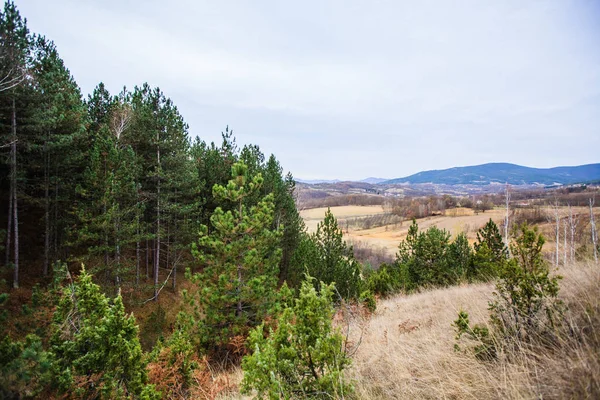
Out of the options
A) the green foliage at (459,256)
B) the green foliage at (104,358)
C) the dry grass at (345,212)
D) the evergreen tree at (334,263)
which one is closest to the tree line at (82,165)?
the evergreen tree at (334,263)

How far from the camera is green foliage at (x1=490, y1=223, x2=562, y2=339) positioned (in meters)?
2.69

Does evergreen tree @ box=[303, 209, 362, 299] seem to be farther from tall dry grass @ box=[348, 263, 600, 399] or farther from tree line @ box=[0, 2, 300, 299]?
tall dry grass @ box=[348, 263, 600, 399]

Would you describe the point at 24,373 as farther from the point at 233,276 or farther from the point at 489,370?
the point at 233,276

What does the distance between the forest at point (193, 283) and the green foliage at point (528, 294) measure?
19mm

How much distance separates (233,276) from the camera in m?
9.34

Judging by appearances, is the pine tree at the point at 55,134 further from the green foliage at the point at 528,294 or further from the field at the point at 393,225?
the field at the point at 393,225

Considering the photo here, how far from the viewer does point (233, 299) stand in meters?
8.96

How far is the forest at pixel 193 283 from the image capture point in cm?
278

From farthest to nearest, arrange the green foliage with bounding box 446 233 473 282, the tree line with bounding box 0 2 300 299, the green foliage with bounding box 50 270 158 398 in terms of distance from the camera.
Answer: the green foliage with bounding box 446 233 473 282 < the tree line with bounding box 0 2 300 299 < the green foliage with bounding box 50 270 158 398

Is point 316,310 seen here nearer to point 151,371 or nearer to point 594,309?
point 594,309

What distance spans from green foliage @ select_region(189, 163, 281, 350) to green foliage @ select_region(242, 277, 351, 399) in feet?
20.5

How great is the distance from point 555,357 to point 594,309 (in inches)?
24.4

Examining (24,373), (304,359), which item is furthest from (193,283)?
(304,359)

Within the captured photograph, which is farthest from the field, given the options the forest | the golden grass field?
the golden grass field
